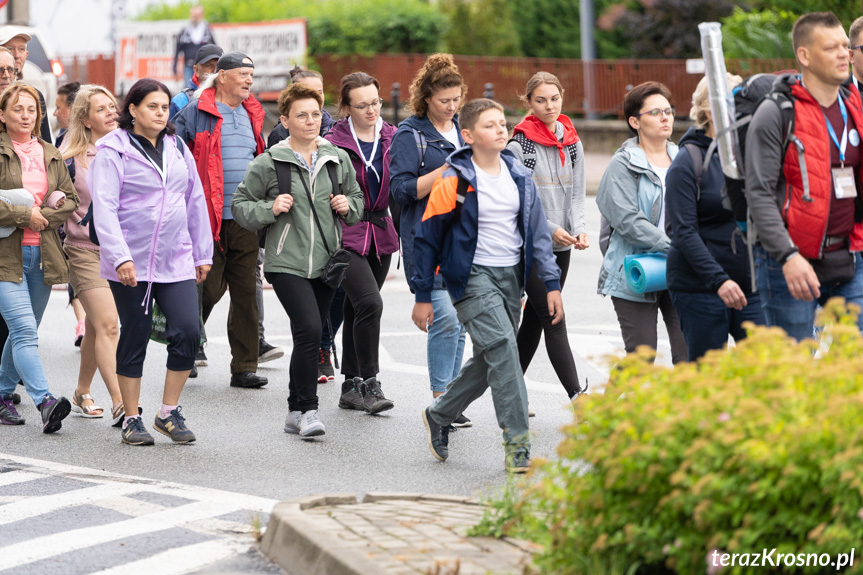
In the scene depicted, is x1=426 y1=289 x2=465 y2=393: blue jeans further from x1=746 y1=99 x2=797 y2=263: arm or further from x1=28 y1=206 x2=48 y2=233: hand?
x1=746 y1=99 x2=797 y2=263: arm

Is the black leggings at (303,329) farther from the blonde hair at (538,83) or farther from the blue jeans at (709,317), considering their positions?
the blue jeans at (709,317)

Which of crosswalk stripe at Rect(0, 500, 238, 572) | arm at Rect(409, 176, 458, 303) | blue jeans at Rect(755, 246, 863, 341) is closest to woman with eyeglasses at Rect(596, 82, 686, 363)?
arm at Rect(409, 176, 458, 303)

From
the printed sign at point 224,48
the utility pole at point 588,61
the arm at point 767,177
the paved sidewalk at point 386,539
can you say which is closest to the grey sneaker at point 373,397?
the paved sidewalk at point 386,539

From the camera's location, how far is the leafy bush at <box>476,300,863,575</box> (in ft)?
11.0

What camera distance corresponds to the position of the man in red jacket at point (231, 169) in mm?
8641

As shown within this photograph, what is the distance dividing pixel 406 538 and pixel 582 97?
27.4 meters

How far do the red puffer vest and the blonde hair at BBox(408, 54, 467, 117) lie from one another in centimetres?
248

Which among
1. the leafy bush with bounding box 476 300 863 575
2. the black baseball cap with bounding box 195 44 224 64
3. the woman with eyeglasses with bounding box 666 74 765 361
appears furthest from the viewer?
the black baseball cap with bounding box 195 44 224 64

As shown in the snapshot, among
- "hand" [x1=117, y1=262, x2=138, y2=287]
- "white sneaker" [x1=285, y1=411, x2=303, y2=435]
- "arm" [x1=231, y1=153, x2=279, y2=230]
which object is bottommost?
"white sneaker" [x1=285, y1=411, x2=303, y2=435]

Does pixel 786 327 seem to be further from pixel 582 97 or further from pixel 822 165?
pixel 582 97

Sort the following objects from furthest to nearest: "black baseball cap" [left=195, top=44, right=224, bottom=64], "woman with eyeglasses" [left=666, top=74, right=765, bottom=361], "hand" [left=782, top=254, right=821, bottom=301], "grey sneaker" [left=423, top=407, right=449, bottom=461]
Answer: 1. "black baseball cap" [left=195, top=44, right=224, bottom=64]
2. "grey sneaker" [left=423, top=407, right=449, bottom=461]
3. "woman with eyeglasses" [left=666, top=74, right=765, bottom=361]
4. "hand" [left=782, top=254, right=821, bottom=301]

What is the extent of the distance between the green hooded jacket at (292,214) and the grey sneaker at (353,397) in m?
1.06

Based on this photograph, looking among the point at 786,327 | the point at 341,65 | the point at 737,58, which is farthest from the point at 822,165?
the point at 341,65

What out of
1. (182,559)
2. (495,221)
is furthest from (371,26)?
(182,559)
